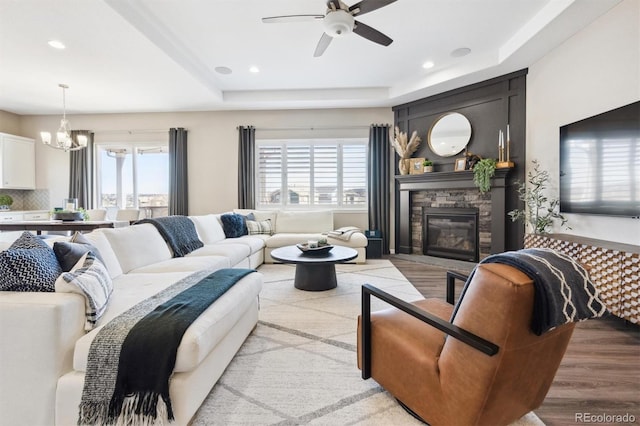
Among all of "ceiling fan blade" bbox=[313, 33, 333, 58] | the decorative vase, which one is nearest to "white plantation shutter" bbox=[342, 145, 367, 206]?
the decorative vase

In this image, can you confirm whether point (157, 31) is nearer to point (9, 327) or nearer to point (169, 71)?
point (169, 71)

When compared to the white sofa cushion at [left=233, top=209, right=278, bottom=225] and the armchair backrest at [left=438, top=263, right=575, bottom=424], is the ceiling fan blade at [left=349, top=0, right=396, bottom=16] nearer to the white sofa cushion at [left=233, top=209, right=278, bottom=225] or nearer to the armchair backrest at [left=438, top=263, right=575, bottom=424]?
the armchair backrest at [left=438, top=263, right=575, bottom=424]

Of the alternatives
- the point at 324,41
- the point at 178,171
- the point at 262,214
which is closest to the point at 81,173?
the point at 178,171

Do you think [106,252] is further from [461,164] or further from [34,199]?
[34,199]

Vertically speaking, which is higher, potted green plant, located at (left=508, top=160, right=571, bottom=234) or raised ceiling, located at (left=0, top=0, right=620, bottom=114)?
raised ceiling, located at (left=0, top=0, right=620, bottom=114)

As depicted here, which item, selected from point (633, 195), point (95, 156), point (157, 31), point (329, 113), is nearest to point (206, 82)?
point (157, 31)

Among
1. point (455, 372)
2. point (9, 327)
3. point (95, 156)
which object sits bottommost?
point (455, 372)

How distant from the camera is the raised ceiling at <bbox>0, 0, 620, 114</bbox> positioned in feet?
9.25

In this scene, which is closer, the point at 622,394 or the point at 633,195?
the point at 622,394

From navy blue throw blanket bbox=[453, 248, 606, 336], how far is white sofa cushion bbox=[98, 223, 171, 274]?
2704mm

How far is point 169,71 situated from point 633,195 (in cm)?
525

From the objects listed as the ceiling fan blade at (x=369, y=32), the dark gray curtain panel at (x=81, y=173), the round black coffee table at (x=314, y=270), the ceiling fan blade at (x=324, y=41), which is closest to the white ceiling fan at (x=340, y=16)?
the ceiling fan blade at (x=369, y=32)

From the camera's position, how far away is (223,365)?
163cm

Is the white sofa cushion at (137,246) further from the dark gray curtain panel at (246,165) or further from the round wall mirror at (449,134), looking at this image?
the round wall mirror at (449,134)
